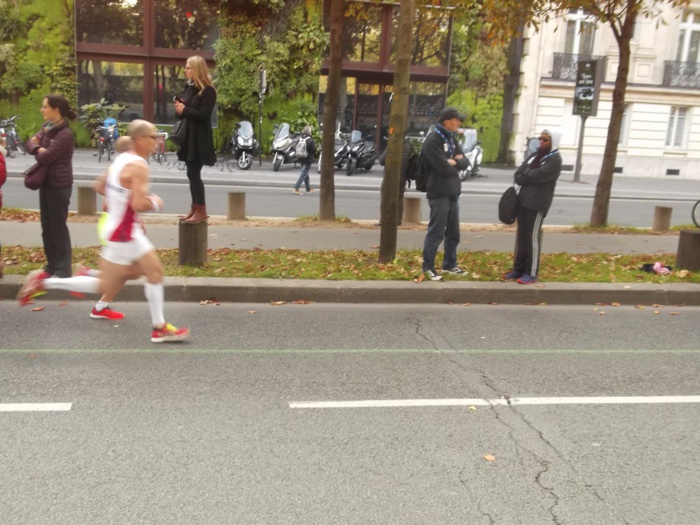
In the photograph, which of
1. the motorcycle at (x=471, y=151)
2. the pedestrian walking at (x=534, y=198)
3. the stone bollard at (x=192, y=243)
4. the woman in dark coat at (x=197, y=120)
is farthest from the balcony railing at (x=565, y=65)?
the stone bollard at (x=192, y=243)

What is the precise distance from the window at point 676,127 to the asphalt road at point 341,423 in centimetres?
2737

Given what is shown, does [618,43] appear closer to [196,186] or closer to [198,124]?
[198,124]

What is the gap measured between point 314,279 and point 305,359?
89.1 inches

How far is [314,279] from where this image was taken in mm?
7855

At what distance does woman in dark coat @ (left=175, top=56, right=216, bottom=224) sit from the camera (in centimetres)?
823

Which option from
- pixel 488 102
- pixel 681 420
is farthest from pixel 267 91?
pixel 681 420

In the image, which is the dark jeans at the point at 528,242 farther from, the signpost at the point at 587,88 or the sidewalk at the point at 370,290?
the signpost at the point at 587,88

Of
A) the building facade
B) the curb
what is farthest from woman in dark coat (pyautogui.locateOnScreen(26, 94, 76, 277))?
the building facade

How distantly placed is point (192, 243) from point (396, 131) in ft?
8.85

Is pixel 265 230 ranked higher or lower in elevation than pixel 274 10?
lower

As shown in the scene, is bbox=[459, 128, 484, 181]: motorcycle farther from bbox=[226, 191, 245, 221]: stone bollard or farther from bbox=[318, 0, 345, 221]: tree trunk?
bbox=[226, 191, 245, 221]: stone bollard

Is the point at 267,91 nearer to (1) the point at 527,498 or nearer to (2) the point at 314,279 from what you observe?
(2) the point at 314,279

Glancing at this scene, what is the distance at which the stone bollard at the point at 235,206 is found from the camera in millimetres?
12336

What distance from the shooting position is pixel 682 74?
3058 cm
